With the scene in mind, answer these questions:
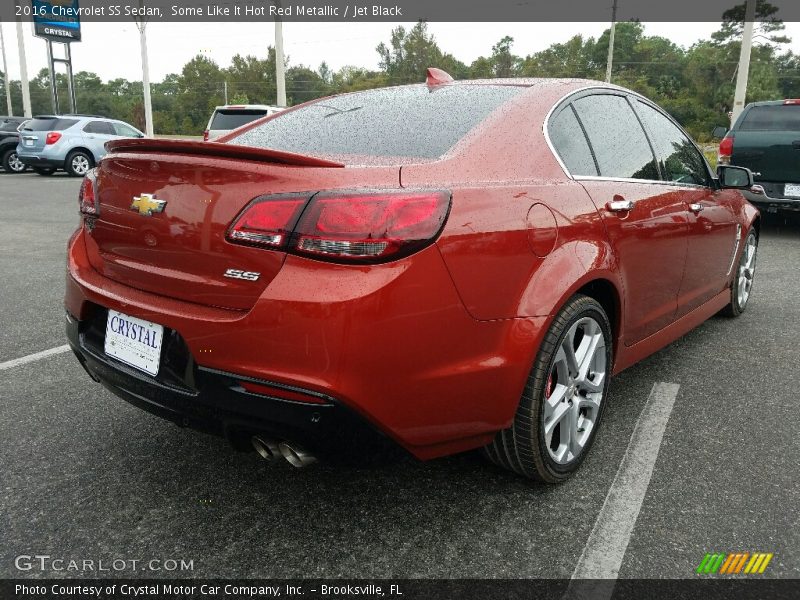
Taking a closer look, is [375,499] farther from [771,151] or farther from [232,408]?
[771,151]

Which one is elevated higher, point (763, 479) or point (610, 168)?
point (610, 168)

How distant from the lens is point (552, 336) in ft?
7.64

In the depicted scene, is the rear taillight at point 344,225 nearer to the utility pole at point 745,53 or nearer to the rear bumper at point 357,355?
the rear bumper at point 357,355

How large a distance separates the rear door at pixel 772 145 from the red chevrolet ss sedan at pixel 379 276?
640cm

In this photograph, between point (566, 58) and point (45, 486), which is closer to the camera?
point (45, 486)

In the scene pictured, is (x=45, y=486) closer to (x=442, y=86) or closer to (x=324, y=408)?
(x=324, y=408)

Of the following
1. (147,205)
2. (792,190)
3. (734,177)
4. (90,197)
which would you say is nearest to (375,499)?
(147,205)

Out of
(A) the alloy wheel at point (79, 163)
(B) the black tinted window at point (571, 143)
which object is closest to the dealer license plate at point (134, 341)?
(B) the black tinted window at point (571, 143)

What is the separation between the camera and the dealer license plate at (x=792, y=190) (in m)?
8.10

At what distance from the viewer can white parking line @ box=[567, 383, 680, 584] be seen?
2090 mm

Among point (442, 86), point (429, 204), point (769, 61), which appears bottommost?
point (429, 204)

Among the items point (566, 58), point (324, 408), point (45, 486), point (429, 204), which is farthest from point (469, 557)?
point (566, 58)

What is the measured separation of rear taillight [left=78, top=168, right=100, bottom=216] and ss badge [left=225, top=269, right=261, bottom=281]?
0.73 m

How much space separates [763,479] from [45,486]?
8.76 feet
